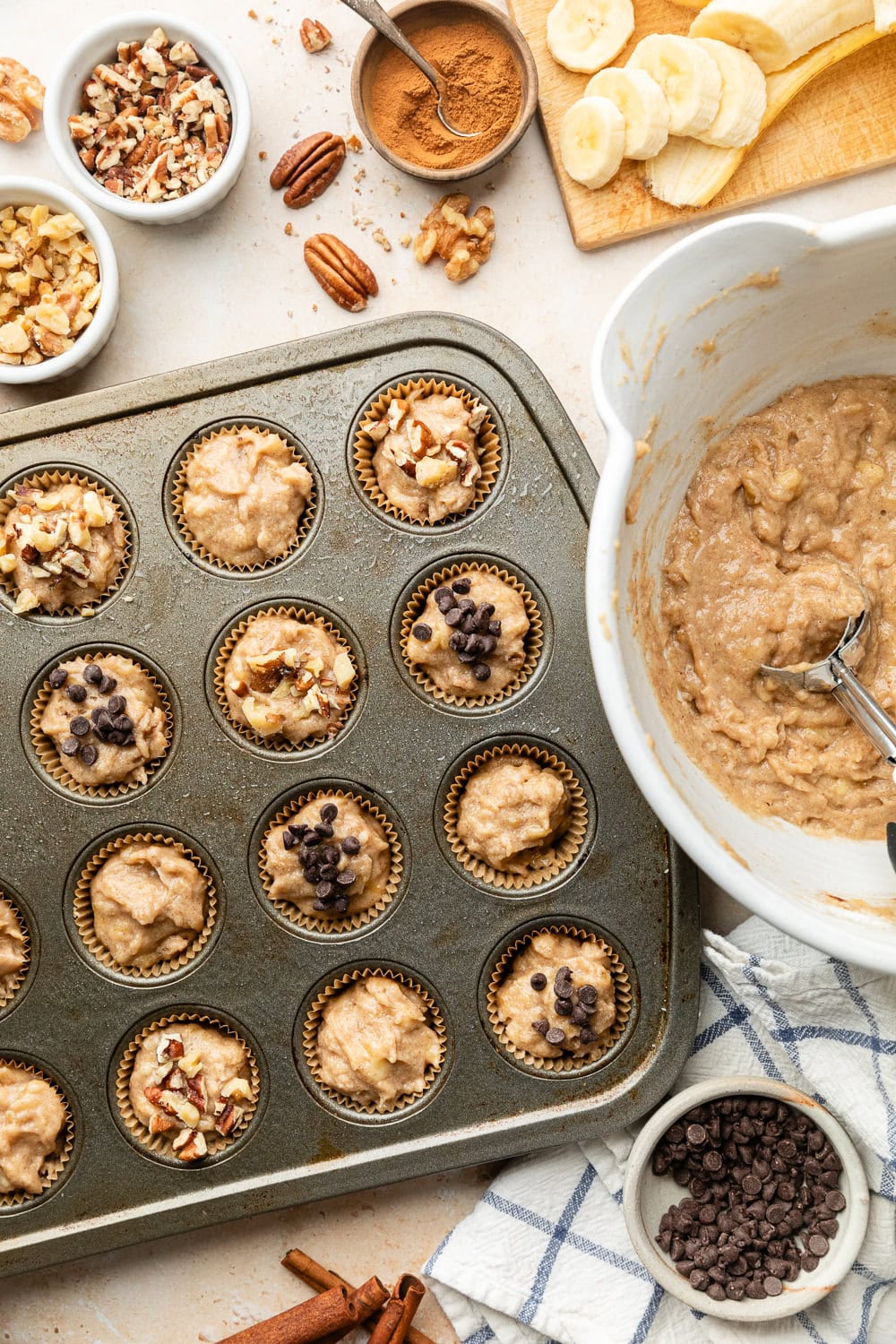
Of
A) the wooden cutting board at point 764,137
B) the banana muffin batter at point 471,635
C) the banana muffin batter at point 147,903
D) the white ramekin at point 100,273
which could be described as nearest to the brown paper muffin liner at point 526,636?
the banana muffin batter at point 471,635

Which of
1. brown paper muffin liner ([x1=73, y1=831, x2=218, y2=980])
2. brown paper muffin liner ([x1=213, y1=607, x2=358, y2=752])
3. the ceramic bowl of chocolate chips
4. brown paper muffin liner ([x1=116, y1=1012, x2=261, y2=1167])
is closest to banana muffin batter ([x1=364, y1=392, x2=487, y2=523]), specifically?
brown paper muffin liner ([x1=213, y1=607, x2=358, y2=752])

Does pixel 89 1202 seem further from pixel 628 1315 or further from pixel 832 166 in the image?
pixel 832 166

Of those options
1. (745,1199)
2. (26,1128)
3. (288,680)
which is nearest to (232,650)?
→ (288,680)

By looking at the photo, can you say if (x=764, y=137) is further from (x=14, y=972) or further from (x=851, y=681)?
(x=14, y=972)

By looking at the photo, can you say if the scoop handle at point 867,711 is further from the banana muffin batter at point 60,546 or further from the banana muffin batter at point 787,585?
the banana muffin batter at point 60,546

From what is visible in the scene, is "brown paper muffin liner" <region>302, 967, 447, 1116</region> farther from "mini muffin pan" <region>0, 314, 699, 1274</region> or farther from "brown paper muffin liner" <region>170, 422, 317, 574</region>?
"brown paper muffin liner" <region>170, 422, 317, 574</region>

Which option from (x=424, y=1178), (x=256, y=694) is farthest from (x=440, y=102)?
(x=424, y=1178)
